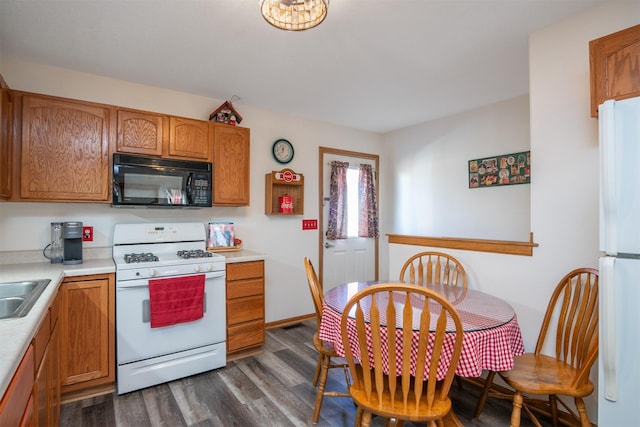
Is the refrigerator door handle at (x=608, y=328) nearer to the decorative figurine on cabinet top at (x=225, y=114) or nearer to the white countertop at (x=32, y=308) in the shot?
the white countertop at (x=32, y=308)

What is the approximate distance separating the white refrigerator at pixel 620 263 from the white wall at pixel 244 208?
2807 mm

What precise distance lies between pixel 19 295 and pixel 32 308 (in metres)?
0.52

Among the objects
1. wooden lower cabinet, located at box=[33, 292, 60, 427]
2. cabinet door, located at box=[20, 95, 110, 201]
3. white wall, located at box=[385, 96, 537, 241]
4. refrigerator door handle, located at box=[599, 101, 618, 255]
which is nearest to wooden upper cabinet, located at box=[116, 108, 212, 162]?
cabinet door, located at box=[20, 95, 110, 201]

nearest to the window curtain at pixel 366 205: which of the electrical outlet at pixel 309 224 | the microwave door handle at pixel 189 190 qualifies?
the electrical outlet at pixel 309 224

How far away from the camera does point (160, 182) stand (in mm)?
2625

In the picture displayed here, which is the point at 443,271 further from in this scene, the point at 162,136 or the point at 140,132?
the point at 140,132

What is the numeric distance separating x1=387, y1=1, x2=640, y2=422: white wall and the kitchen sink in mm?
2700

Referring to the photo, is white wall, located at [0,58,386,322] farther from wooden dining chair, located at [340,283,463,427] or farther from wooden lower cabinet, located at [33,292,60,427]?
wooden dining chair, located at [340,283,463,427]

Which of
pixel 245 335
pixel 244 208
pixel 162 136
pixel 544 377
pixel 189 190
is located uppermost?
pixel 162 136

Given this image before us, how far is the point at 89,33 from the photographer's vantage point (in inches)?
79.0

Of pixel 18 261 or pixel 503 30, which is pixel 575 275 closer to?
pixel 503 30

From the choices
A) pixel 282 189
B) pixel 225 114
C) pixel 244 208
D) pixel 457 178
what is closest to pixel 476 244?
pixel 457 178

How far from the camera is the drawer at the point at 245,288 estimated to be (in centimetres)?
267

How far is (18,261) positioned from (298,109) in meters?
2.75
